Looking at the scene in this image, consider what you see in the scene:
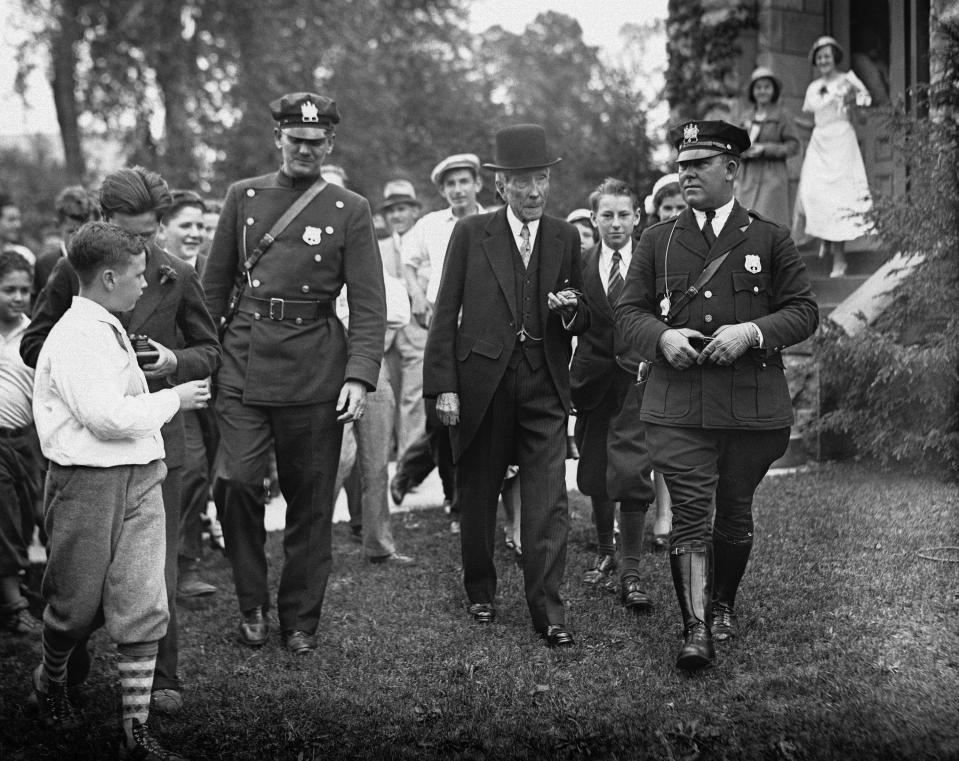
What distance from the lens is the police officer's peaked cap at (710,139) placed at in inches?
207

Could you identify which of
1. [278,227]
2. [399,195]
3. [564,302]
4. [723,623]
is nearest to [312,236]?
[278,227]

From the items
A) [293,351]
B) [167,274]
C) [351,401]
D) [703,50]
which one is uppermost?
[703,50]

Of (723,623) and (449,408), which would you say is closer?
(723,623)

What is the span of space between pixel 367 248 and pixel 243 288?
622mm

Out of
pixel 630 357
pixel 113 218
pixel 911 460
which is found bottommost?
pixel 911 460

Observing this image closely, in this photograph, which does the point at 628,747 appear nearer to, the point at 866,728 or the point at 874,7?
the point at 866,728

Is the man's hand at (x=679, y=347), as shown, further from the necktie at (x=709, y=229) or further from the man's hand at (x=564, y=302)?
the man's hand at (x=564, y=302)

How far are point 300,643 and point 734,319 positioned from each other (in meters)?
2.48

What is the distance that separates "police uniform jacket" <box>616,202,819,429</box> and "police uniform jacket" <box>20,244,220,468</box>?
1.90m

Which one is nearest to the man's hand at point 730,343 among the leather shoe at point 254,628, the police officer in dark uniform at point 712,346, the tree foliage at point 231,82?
the police officer in dark uniform at point 712,346

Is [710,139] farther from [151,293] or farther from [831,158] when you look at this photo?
[831,158]

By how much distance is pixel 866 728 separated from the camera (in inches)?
160

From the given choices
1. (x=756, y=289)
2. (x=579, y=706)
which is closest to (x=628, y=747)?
(x=579, y=706)

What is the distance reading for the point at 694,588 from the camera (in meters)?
4.96
